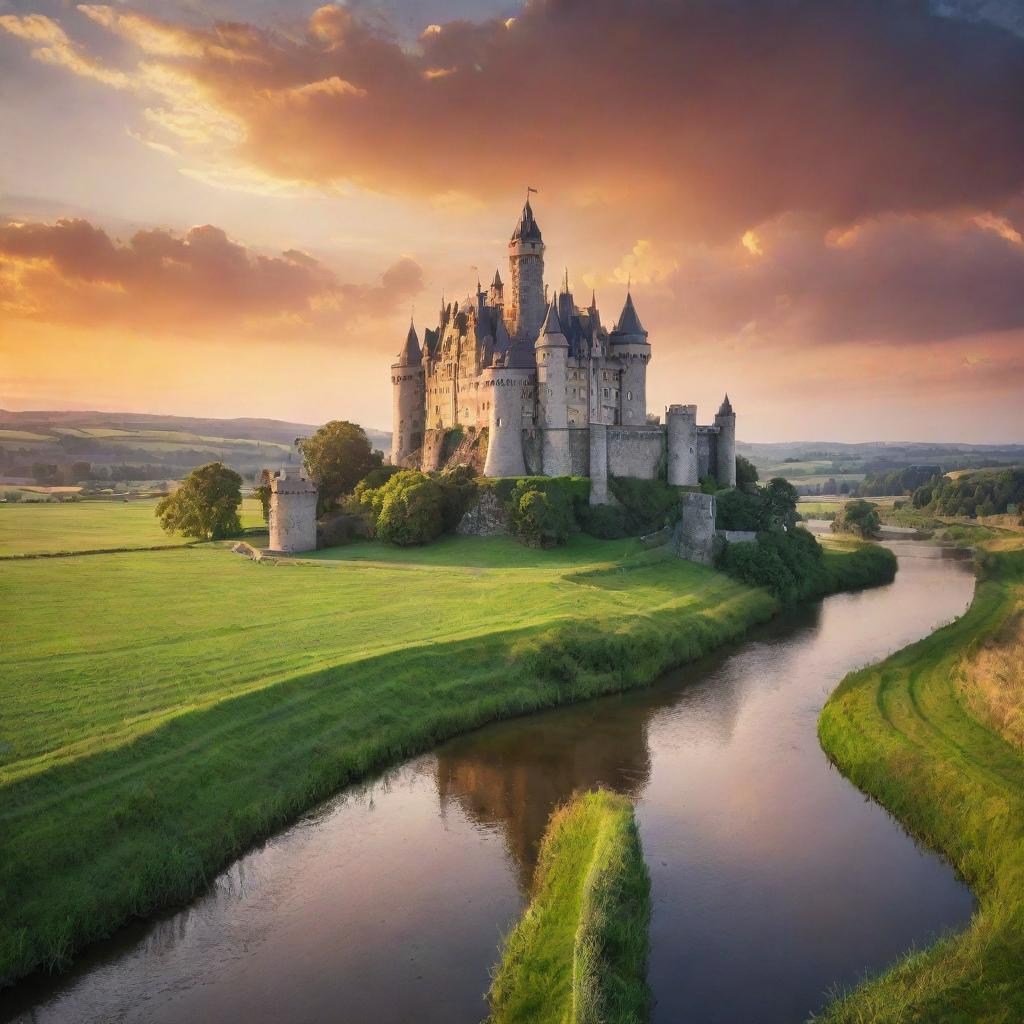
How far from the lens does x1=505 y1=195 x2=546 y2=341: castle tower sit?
58719 mm

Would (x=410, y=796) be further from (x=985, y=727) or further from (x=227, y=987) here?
(x=985, y=727)

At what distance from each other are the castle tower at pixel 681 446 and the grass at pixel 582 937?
1550 inches

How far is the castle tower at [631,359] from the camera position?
5872 centimetres

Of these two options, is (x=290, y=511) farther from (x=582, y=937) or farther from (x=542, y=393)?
(x=582, y=937)

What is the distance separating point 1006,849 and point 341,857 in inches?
549

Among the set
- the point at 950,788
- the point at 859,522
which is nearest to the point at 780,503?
the point at 859,522

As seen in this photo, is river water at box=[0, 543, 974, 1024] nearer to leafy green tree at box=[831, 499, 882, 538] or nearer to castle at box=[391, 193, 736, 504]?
castle at box=[391, 193, 736, 504]

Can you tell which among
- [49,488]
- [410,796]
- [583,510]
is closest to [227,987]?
[410,796]

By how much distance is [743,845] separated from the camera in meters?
19.2

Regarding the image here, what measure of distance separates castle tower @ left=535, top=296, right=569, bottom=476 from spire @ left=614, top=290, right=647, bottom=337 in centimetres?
663

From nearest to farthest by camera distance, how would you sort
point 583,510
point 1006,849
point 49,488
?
1. point 1006,849
2. point 583,510
3. point 49,488

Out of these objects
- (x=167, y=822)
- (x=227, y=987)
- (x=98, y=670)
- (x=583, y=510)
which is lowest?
(x=227, y=987)

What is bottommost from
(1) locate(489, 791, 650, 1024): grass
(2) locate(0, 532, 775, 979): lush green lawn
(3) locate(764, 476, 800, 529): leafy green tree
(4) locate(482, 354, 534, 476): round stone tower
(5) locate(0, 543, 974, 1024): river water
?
(5) locate(0, 543, 974, 1024): river water

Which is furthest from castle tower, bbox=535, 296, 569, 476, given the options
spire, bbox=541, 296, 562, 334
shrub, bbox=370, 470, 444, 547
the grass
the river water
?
the grass
